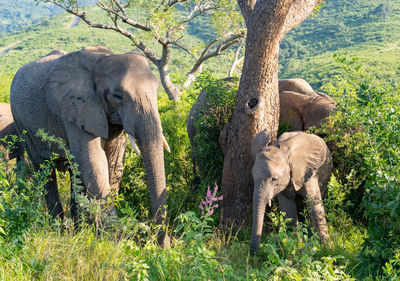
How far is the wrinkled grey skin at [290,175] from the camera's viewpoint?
4914mm

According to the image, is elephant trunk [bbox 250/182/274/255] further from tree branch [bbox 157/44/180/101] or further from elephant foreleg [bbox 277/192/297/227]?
tree branch [bbox 157/44/180/101]

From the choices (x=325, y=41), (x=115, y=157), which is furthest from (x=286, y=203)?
Result: (x=325, y=41)

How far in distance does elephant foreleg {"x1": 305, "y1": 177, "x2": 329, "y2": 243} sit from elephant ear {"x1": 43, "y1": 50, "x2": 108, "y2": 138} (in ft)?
8.42

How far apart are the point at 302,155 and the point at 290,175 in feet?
1.00

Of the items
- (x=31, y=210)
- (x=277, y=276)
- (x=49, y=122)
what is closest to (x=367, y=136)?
(x=277, y=276)

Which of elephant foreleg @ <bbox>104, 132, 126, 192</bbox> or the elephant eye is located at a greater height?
the elephant eye

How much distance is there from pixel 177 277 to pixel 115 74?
255 cm

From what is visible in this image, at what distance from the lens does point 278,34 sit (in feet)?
18.9

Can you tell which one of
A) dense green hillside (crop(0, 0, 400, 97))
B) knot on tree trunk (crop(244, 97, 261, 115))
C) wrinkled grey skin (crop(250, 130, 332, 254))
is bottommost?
dense green hillside (crop(0, 0, 400, 97))

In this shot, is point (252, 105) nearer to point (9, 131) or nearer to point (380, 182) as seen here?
point (380, 182)

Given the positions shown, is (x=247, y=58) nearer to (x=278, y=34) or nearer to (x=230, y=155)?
(x=278, y=34)

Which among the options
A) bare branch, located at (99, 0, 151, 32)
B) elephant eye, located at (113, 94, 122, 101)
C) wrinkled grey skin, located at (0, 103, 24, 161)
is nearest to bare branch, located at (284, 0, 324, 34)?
elephant eye, located at (113, 94, 122, 101)

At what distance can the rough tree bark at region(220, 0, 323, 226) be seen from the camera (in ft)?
18.7

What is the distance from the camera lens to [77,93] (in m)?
5.35
